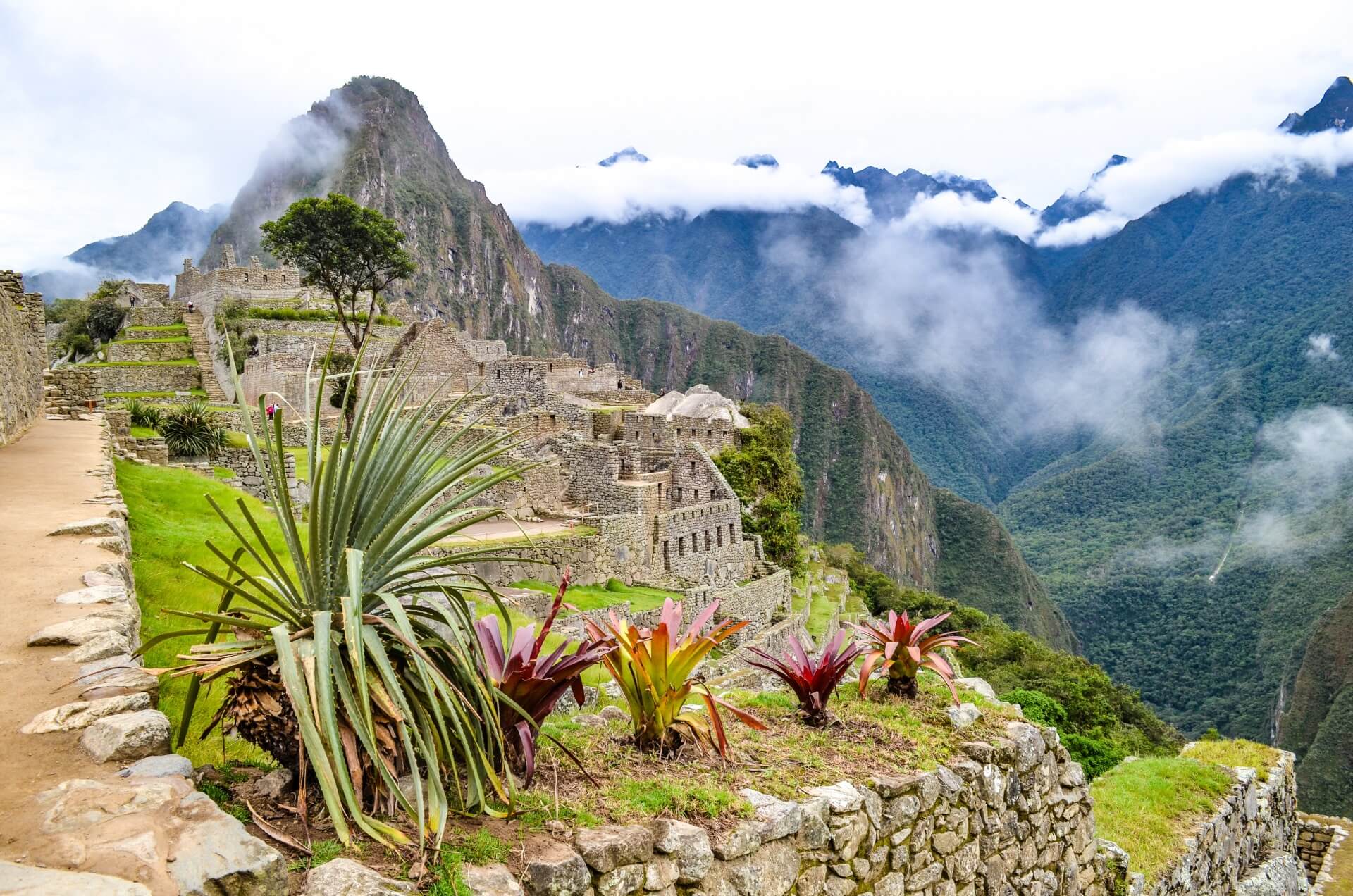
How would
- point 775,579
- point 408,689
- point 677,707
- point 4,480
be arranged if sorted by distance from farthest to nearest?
point 775,579
point 4,480
point 677,707
point 408,689

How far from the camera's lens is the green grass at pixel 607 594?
1472cm

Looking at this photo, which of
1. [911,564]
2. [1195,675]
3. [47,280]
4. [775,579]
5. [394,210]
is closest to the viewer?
[775,579]

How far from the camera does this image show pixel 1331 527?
97.5 metres

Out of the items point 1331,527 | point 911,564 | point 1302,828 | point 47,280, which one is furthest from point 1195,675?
point 47,280

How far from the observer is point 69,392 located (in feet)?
64.4

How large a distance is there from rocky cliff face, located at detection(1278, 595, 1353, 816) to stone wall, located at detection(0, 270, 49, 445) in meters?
52.1

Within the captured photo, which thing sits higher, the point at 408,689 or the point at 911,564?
the point at 408,689

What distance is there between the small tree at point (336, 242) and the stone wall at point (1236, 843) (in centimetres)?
2642

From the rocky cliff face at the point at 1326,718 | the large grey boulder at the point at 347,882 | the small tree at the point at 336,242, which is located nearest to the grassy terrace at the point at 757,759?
the large grey boulder at the point at 347,882

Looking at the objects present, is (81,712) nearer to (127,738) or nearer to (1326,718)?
(127,738)

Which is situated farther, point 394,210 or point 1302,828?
point 394,210

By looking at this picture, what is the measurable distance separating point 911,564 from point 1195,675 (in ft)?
200

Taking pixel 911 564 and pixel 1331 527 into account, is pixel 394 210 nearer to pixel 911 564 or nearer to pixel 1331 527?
pixel 911 564

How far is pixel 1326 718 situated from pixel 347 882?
71701mm
